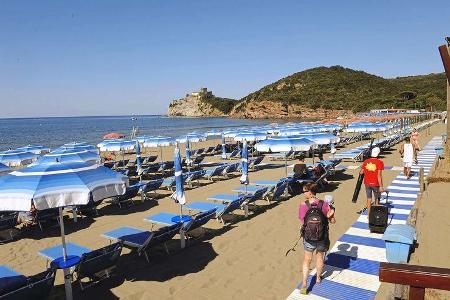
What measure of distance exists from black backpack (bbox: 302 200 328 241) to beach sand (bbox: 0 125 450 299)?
1.05 m

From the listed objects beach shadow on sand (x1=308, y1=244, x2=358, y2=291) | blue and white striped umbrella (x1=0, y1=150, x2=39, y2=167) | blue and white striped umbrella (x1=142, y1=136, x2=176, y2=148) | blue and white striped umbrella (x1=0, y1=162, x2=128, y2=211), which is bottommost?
beach shadow on sand (x1=308, y1=244, x2=358, y2=291)

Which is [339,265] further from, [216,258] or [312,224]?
[216,258]

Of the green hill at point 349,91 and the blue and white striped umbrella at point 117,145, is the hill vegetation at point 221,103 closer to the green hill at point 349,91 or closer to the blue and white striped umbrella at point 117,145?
the green hill at point 349,91

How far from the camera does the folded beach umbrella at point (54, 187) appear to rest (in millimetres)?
4219

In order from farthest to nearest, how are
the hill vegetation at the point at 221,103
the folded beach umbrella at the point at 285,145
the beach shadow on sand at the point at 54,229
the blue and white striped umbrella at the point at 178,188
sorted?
the hill vegetation at the point at 221,103 < the folded beach umbrella at the point at 285,145 < the beach shadow on sand at the point at 54,229 < the blue and white striped umbrella at the point at 178,188

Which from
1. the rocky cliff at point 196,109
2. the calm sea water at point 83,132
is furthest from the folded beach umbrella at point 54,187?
the rocky cliff at point 196,109

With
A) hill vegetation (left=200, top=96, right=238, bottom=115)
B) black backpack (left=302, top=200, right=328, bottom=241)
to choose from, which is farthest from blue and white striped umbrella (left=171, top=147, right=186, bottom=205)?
hill vegetation (left=200, top=96, right=238, bottom=115)

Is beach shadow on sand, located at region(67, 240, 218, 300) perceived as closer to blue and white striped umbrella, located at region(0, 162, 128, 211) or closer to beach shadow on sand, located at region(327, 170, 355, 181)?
blue and white striped umbrella, located at region(0, 162, 128, 211)

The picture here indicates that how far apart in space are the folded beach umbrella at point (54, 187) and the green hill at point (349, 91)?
238 ft

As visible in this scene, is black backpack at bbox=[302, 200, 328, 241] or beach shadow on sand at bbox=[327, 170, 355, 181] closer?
black backpack at bbox=[302, 200, 328, 241]

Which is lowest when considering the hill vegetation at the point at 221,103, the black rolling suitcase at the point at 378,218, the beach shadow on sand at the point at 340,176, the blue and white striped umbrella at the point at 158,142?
the beach shadow on sand at the point at 340,176

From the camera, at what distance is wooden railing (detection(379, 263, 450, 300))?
5.37 ft

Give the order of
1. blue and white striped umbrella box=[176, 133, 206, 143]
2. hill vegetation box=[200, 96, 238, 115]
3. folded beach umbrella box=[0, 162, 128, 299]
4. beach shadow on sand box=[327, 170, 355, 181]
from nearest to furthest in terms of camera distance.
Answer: folded beach umbrella box=[0, 162, 128, 299] → beach shadow on sand box=[327, 170, 355, 181] → blue and white striped umbrella box=[176, 133, 206, 143] → hill vegetation box=[200, 96, 238, 115]

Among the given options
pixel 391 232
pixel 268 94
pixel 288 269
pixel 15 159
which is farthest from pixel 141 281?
pixel 268 94
